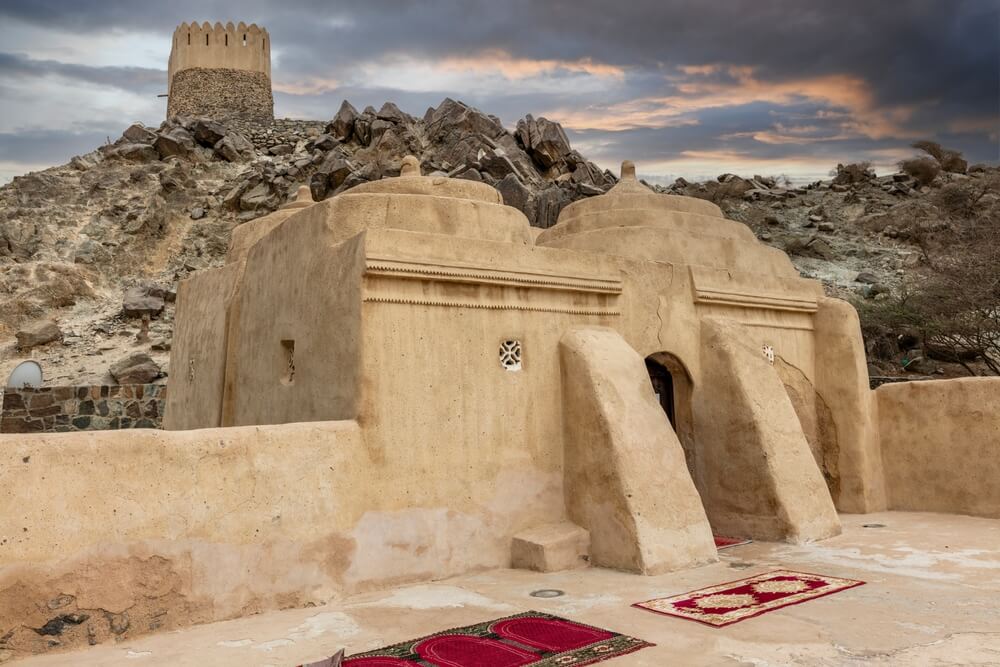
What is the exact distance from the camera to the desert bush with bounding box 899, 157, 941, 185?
39.8 meters

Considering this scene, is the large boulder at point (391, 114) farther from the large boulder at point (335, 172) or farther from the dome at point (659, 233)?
the dome at point (659, 233)

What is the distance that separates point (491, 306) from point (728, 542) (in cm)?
344

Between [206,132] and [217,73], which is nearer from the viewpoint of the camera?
[206,132]

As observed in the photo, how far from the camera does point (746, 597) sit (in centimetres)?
565

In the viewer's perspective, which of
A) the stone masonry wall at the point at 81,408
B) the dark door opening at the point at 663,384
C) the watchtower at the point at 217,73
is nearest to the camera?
the dark door opening at the point at 663,384

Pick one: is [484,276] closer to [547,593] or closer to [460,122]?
[547,593]

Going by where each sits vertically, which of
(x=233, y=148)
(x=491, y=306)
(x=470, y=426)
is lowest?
(x=470, y=426)

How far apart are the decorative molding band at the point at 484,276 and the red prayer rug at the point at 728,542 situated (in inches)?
107

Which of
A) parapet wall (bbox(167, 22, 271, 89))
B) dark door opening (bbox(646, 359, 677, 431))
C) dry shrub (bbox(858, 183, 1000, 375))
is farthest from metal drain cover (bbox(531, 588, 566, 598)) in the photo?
parapet wall (bbox(167, 22, 271, 89))

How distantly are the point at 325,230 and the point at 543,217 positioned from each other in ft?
69.9

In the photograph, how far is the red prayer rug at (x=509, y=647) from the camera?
438cm

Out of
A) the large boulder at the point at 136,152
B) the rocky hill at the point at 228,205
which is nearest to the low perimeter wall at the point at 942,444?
the rocky hill at the point at 228,205

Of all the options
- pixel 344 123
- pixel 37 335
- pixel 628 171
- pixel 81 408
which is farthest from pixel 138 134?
pixel 628 171

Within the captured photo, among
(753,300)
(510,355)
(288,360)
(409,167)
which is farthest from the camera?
(753,300)
